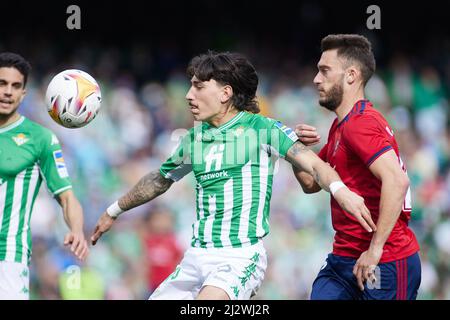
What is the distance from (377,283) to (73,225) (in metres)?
2.46

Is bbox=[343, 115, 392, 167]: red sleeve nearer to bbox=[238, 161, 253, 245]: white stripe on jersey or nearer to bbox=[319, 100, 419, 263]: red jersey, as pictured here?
bbox=[319, 100, 419, 263]: red jersey

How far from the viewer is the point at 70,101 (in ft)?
21.6

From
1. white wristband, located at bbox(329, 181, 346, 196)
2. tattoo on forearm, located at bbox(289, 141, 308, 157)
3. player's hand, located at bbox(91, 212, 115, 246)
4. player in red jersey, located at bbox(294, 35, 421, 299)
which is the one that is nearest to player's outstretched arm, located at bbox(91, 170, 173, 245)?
player's hand, located at bbox(91, 212, 115, 246)

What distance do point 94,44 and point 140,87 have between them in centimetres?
161

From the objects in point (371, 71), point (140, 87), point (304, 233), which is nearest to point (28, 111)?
point (140, 87)

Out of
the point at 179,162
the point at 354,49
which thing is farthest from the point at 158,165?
the point at 354,49

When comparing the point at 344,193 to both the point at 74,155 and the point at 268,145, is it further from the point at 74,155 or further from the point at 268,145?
the point at 74,155

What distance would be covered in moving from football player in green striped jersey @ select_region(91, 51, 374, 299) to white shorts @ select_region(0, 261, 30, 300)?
1.14 m

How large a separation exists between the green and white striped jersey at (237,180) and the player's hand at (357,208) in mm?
664

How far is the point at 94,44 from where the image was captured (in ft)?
53.8

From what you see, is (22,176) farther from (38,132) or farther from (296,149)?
(296,149)

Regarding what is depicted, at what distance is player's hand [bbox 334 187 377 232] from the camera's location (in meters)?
5.47

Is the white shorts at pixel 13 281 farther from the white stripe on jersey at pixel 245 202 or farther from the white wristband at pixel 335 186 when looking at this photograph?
the white wristband at pixel 335 186
